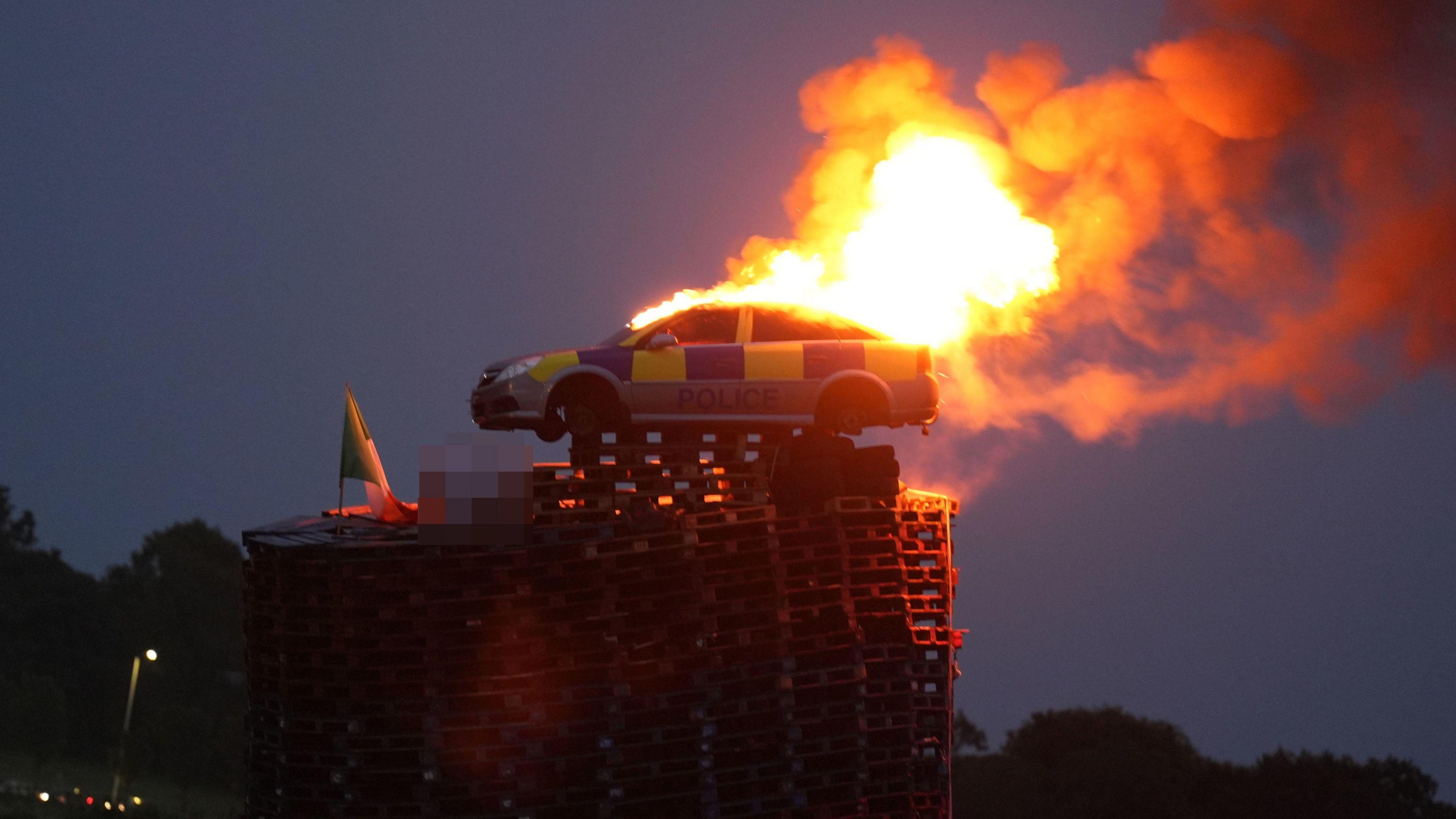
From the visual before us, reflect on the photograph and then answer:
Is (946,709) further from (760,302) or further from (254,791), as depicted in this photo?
(254,791)

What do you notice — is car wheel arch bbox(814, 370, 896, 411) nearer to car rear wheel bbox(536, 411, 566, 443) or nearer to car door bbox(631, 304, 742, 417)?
car door bbox(631, 304, 742, 417)

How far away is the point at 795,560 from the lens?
45.6 feet

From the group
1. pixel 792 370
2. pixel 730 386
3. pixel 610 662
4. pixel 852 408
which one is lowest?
pixel 610 662

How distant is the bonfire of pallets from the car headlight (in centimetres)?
115

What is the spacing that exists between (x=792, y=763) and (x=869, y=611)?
1.62m

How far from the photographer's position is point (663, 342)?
14.8 meters

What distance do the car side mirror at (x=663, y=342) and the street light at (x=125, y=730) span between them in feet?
112

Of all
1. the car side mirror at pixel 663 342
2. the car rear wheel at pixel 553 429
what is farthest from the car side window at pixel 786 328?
the car rear wheel at pixel 553 429

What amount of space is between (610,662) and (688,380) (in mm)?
2934

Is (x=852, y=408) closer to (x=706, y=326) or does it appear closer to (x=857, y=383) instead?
(x=857, y=383)

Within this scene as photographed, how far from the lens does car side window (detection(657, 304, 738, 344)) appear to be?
1503cm

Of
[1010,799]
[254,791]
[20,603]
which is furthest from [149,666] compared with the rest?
[254,791]

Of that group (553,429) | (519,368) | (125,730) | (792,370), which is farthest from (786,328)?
(125,730)

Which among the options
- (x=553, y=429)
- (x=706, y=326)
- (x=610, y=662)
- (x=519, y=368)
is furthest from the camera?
(x=706, y=326)
